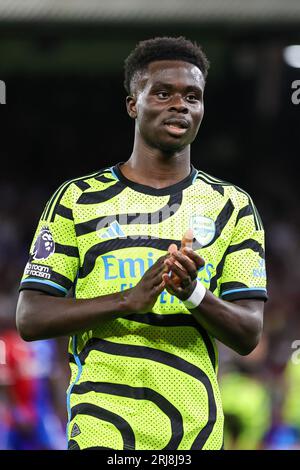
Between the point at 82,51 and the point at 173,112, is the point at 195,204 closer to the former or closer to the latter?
the point at 173,112

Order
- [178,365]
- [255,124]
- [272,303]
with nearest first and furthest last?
[178,365], [272,303], [255,124]

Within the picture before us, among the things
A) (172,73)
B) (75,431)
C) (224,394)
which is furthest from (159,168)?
(224,394)

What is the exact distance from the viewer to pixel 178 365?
360 cm

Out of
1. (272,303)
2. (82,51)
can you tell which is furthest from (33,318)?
(82,51)

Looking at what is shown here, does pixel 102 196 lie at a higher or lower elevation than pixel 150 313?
higher

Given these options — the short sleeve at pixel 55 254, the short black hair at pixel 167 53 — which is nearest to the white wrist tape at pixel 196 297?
the short sleeve at pixel 55 254

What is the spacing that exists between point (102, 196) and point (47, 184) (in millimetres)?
12185

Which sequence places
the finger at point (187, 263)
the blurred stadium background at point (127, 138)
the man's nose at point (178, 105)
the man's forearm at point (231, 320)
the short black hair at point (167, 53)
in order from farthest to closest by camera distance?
1. the blurred stadium background at point (127, 138)
2. the short black hair at point (167, 53)
3. the man's nose at point (178, 105)
4. the man's forearm at point (231, 320)
5. the finger at point (187, 263)

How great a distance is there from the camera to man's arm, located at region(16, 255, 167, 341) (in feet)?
11.2

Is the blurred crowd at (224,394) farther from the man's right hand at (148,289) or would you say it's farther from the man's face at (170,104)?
the man's right hand at (148,289)

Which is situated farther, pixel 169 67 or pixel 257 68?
pixel 257 68

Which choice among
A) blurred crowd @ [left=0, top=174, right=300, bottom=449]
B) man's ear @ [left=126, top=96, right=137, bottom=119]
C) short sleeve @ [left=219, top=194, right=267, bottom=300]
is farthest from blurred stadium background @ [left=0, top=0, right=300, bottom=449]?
man's ear @ [left=126, top=96, right=137, bottom=119]

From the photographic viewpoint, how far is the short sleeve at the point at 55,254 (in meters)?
3.70

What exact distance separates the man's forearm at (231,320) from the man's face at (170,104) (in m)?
0.60
